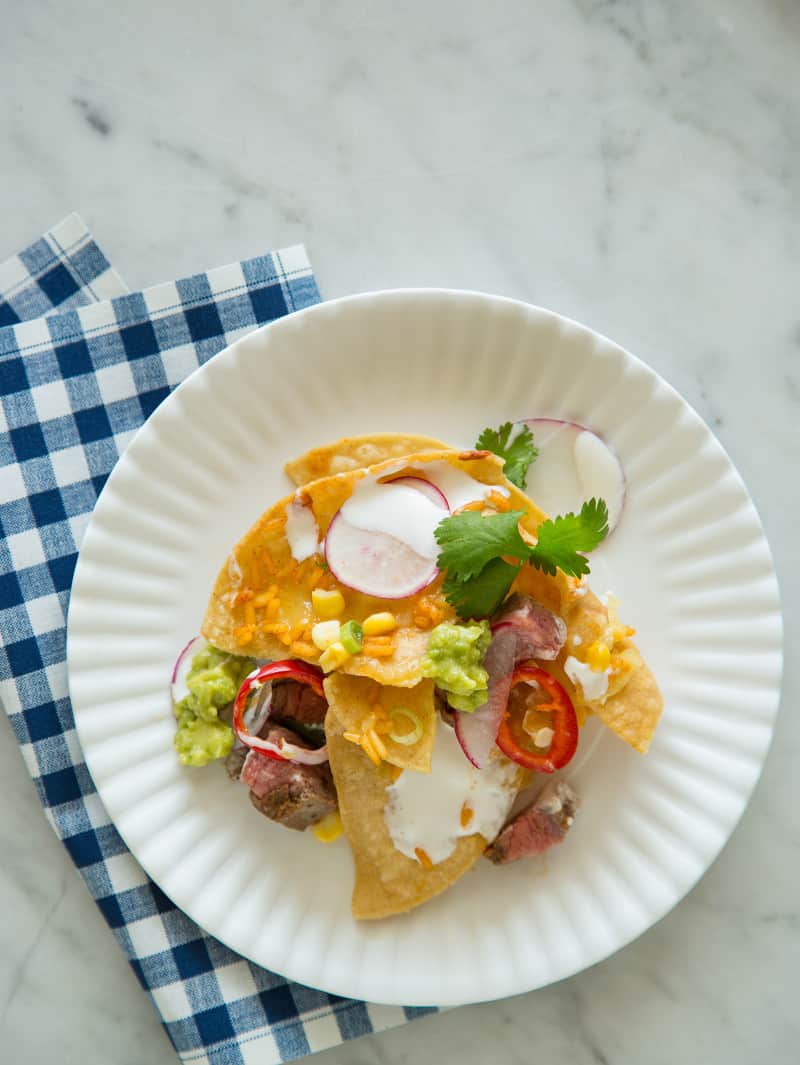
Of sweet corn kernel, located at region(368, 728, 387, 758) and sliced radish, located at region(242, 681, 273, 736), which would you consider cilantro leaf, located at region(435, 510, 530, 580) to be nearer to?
sweet corn kernel, located at region(368, 728, 387, 758)

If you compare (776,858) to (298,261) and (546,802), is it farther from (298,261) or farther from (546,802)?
(298,261)

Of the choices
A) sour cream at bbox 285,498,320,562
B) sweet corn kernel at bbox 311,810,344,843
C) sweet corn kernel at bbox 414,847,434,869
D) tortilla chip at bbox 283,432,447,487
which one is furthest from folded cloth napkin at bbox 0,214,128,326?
sweet corn kernel at bbox 414,847,434,869

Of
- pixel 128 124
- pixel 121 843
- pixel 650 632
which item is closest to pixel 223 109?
pixel 128 124

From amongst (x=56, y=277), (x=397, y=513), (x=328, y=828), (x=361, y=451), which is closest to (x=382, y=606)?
(x=397, y=513)

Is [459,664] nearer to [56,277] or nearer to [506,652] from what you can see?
[506,652]

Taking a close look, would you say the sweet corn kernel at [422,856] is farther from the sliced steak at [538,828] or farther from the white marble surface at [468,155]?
the white marble surface at [468,155]
